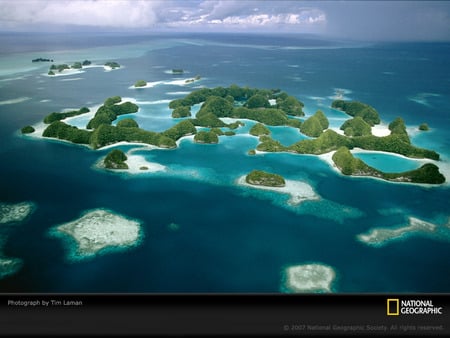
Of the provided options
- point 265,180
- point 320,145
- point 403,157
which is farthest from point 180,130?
point 403,157

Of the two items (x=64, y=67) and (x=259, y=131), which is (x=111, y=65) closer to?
(x=64, y=67)

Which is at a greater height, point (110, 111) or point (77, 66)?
point (77, 66)

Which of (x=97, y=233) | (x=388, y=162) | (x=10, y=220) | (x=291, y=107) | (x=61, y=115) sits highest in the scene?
(x=61, y=115)

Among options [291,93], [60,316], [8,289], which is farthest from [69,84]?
[60,316]

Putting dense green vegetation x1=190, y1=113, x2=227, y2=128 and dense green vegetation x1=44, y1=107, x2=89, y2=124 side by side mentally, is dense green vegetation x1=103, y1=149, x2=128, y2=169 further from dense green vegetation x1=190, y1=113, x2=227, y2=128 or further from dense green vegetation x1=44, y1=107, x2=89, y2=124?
dense green vegetation x1=44, y1=107, x2=89, y2=124

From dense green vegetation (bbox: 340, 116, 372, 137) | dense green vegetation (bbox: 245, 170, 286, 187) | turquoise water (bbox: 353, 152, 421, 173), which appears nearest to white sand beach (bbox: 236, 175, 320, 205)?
dense green vegetation (bbox: 245, 170, 286, 187)

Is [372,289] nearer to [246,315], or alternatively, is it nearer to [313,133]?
[246,315]
